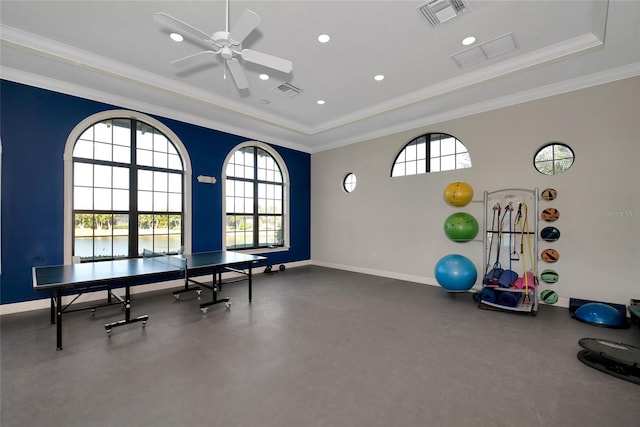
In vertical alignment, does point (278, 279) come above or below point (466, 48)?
below

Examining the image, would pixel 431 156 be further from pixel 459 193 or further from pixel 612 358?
pixel 612 358

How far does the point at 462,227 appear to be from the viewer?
16.0ft

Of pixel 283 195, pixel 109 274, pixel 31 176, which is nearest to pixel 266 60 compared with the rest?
pixel 109 274

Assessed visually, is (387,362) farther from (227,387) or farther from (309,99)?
(309,99)

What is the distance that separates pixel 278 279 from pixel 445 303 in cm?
344

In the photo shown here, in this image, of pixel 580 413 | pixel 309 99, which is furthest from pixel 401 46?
pixel 580 413

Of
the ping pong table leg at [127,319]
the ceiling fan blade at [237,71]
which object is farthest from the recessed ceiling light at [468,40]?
the ping pong table leg at [127,319]

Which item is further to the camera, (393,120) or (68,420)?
(393,120)

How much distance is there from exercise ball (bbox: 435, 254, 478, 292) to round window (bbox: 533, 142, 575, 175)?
1969 millimetres

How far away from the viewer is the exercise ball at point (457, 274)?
15.0ft

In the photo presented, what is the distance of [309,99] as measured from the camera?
5.27m

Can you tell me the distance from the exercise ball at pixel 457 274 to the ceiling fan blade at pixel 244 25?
4.39 metres

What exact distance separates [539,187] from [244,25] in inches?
193

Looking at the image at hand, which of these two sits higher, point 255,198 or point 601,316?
point 255,198
